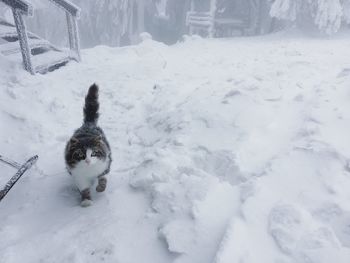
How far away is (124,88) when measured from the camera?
21.4 ft

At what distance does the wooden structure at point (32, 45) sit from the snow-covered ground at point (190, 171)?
0.95 feet

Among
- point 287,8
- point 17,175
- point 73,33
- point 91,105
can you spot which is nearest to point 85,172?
point 17,175

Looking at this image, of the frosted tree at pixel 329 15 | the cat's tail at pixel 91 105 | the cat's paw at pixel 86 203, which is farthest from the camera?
the frosted tree at pixel 329 15

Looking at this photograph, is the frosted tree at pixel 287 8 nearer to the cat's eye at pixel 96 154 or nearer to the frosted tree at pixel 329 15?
the frosted tree at pixel 329 15

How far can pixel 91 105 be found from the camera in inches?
152

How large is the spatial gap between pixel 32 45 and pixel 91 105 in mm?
4012

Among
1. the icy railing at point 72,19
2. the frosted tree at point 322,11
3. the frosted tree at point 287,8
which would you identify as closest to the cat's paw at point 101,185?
the icy railing at point 72,19

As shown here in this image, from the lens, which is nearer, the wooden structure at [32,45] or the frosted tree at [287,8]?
the wooden structure at [32,45]

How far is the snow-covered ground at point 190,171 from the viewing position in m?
2.64

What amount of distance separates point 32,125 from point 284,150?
331cm

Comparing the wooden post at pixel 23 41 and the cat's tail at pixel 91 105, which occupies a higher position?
the wooden post at pixel 23 41

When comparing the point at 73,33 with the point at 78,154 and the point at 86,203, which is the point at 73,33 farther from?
the point at 86,203

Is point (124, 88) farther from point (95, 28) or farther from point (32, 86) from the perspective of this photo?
point (95, 28)

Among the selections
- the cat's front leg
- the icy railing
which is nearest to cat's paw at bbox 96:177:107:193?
the cat's front leg
